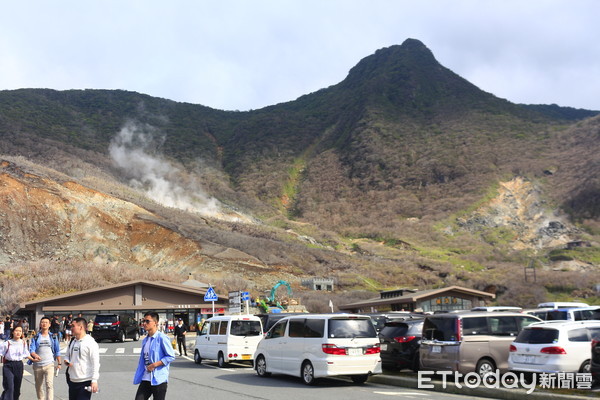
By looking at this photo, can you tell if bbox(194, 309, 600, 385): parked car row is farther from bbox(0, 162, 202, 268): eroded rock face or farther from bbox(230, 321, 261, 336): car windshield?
bbox(0, 162, 202, 268): eroded rock face

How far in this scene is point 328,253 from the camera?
306 feet

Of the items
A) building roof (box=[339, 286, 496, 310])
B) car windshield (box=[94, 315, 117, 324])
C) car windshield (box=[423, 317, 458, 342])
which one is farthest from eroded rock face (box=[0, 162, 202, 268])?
car windshield (box=[423, 317, 458, 342])

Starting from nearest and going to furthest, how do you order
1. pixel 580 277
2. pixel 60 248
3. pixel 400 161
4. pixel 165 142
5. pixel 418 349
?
pixel 418 349, pixel 580 277, pixel 60 248, pixel 400 161, pixel 165 142

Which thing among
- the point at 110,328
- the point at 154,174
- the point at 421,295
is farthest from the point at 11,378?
the point at 154,174

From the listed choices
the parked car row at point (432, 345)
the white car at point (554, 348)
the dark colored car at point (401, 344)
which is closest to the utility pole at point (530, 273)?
the dark colored car at point (401, 344)

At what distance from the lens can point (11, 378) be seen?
11.5 m

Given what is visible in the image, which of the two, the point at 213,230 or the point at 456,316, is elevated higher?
the point at 213,230

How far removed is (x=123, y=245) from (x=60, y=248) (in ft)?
25.2

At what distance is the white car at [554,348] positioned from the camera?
12.7 metres

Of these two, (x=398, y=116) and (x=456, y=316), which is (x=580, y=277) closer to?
(x=456, y=316)

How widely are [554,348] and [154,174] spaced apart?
14098 centimetres

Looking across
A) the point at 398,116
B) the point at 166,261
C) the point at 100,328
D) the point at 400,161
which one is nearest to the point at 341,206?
the point at 400,161

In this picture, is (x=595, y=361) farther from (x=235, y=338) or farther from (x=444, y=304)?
(x=444, y=304)

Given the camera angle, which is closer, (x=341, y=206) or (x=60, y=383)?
(x=60, y=383)
